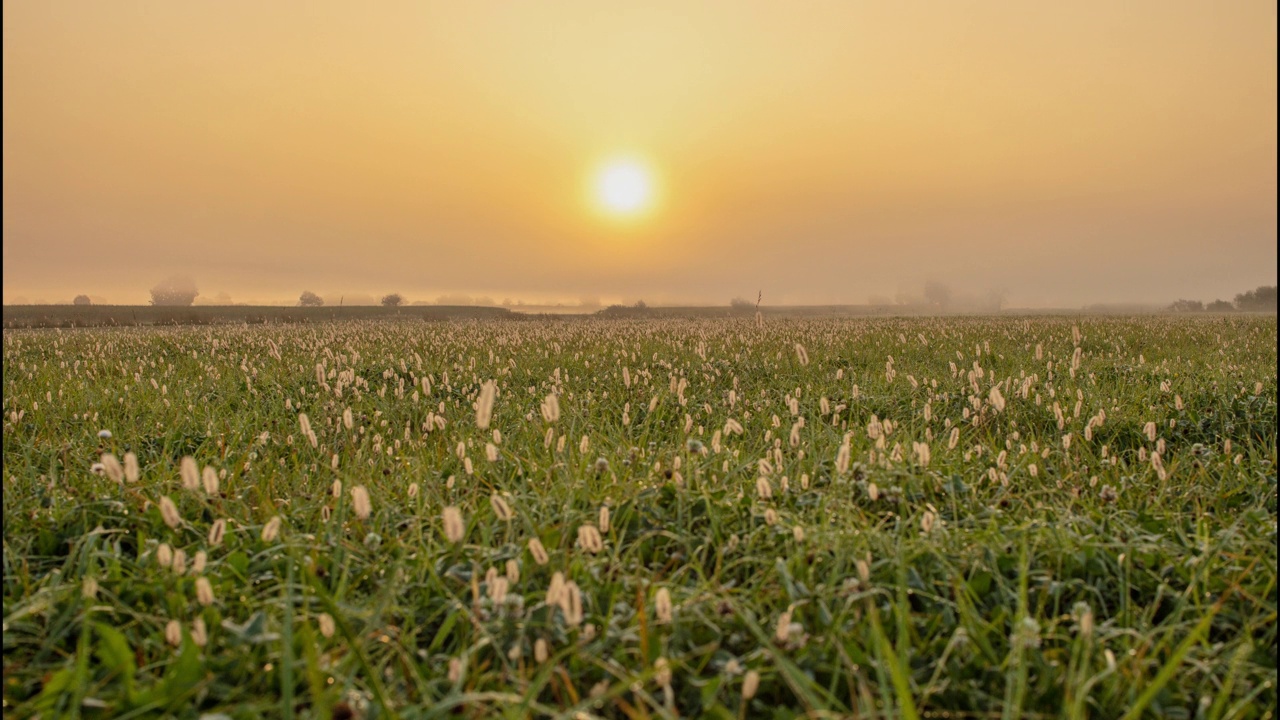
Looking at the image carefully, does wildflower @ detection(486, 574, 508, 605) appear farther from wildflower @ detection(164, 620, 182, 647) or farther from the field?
wildflower @ detection(164, 620, 182, 647)

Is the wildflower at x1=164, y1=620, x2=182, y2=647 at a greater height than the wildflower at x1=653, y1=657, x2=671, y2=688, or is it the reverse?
the wildflower at x1=164, y1=620, x2=182, y2=647

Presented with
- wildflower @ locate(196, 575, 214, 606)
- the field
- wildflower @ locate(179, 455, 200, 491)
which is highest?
wildflower @ locate(179, 455, 200, 491)

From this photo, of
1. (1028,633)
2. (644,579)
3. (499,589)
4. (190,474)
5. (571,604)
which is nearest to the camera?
(571,604)

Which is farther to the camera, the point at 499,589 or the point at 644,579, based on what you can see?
the point at 644,579

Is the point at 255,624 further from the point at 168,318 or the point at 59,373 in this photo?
the point at 168,318

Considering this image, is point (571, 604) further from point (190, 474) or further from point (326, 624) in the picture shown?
point (190, 474)

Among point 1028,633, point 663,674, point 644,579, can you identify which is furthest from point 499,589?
point 1028,633

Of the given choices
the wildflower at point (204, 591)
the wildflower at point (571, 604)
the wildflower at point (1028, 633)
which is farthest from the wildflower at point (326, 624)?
the wildflower at point (1028, 633)

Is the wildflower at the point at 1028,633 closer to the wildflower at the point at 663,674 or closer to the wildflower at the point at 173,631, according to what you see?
the wildflower at the point at 663,674

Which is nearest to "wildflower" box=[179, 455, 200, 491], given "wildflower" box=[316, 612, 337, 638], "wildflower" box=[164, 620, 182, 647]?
"wildflower" box=[164, 620, 182, 647]

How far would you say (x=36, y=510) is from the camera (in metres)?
3.30

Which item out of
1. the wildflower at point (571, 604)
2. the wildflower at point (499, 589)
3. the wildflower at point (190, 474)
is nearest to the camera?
the wildflower at point (571, 604)

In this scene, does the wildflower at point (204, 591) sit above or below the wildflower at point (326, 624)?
above

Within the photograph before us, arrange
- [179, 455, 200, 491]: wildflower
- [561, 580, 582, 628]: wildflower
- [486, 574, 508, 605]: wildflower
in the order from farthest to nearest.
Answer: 1. [179, 455, 200, 491]: wildflower
2. [486, 574, 508, 605]: wildflower
3. [561, 580, 582, 628]: wildflower
